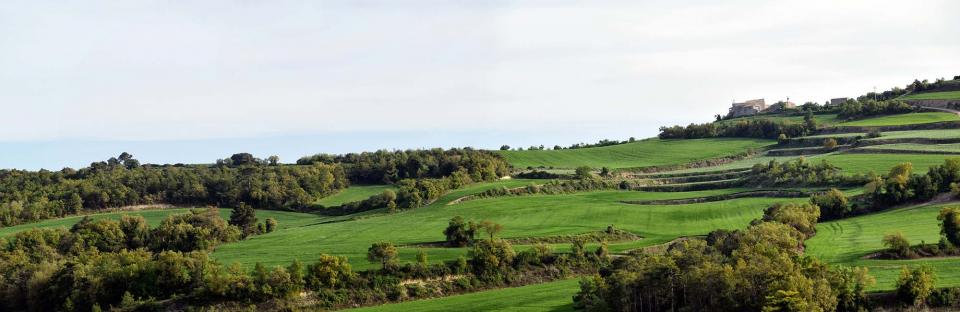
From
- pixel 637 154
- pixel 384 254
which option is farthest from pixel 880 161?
pixel 384 254

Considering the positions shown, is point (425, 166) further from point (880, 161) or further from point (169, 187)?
point (880, 161)

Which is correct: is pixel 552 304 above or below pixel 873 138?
below

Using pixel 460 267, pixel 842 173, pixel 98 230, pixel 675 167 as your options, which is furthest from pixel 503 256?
pixel 675 167

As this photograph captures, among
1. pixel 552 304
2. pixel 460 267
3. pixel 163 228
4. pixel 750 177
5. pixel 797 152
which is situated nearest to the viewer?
pixel 552 304

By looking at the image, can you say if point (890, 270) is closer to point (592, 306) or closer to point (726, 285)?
point (726, 285)

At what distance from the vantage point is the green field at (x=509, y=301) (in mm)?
60906

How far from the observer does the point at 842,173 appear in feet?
352

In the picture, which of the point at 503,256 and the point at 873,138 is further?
the point at 873,138

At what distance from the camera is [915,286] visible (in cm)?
4728

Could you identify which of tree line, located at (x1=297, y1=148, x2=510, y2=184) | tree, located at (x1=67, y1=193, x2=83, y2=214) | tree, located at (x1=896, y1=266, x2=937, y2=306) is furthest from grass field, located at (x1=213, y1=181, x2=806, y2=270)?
tree, located at (x1=67, y1=193, x2=83, y2=214)

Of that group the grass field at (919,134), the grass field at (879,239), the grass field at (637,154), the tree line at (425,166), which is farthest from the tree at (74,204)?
the grass field at (919,134)

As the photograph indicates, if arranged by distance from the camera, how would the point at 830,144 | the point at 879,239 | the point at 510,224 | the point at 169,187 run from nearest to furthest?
the point at 879,239 → the point at 510,224 → the point at 830,144 → the point at 169,187

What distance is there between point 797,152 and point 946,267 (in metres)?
93.5

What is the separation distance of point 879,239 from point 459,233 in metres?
38.8
